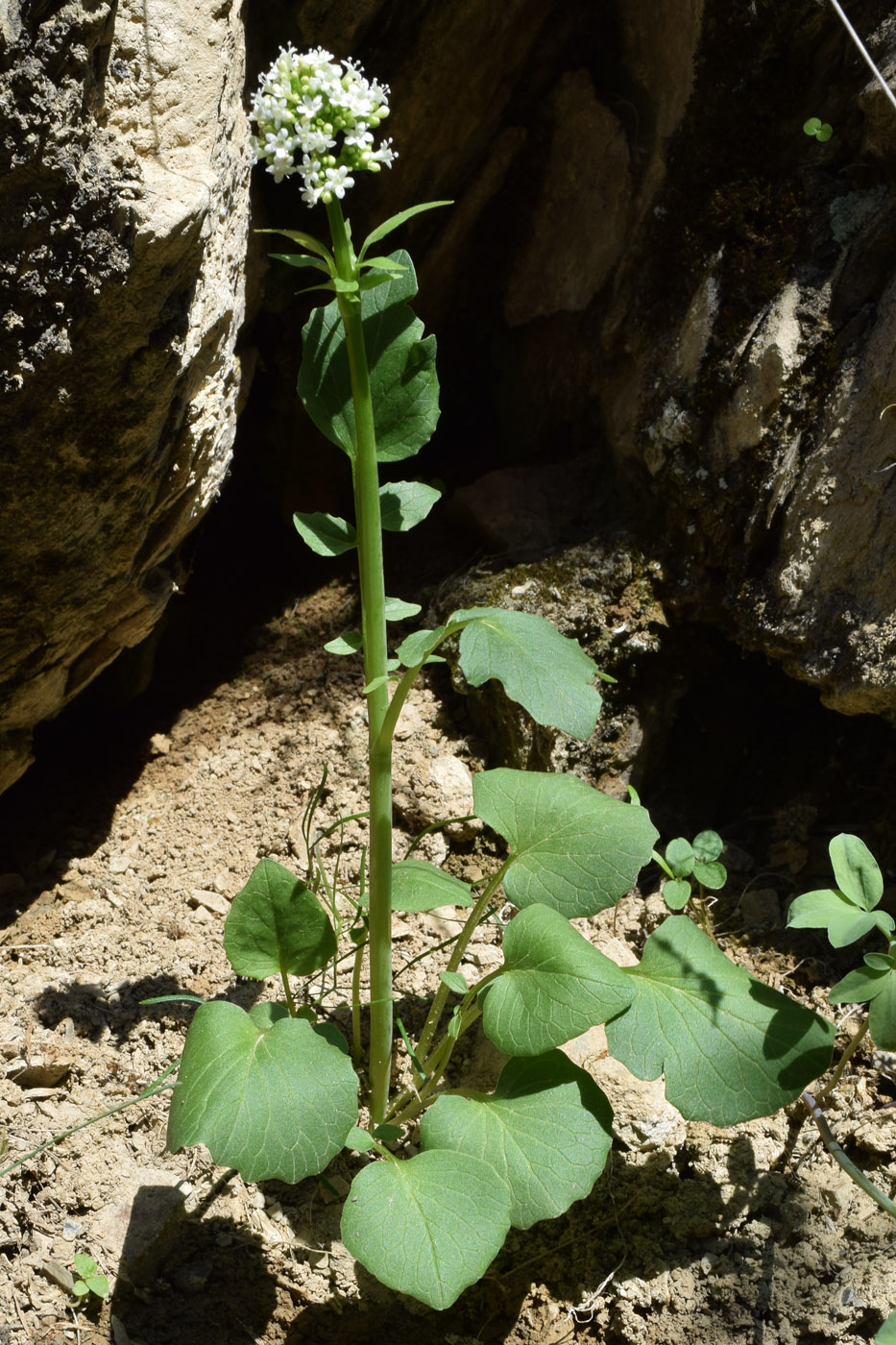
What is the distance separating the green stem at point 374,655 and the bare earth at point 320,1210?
0.24 metres

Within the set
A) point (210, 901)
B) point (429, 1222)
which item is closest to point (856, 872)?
point (429, 1222)

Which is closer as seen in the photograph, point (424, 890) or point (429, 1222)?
point (429, 1222)

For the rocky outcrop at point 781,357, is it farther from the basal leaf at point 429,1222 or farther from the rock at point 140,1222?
the rock at point 140,1222

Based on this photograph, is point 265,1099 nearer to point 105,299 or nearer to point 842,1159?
point 842,1159

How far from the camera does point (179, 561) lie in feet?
7.04

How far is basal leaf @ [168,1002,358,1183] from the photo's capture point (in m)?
1.29

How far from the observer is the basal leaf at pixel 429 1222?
125cm

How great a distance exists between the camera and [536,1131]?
1.43 meters

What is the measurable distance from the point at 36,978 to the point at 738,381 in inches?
66.1

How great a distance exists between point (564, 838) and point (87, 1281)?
36.7 inches

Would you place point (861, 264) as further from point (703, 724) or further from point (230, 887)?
point (230, 887)

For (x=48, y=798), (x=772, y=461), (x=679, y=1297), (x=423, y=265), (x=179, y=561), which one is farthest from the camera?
(x=423, y=265)

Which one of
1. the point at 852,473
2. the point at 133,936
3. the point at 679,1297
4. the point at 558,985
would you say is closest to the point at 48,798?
the point at 133,936

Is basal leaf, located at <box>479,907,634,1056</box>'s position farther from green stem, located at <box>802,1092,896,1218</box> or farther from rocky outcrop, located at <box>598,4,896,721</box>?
rocky outcrop, located at <box>598,4,896,721</box>
